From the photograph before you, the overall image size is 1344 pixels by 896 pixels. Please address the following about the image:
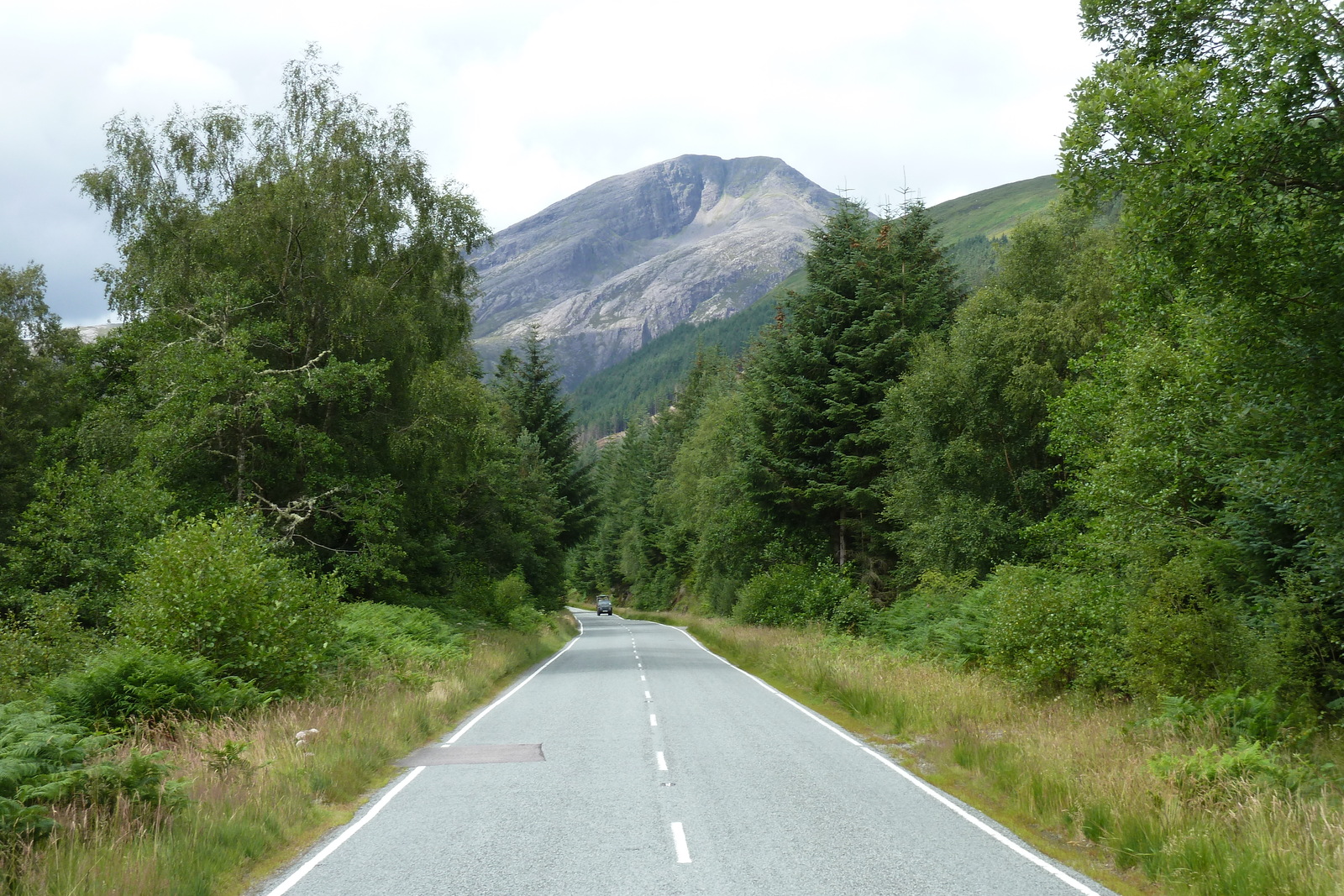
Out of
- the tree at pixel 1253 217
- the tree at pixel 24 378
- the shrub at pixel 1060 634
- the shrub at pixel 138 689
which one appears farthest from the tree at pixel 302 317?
the tree at pixel 1253 217

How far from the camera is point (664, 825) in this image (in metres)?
9.05

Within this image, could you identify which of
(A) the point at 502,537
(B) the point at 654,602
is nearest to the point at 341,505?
(A) the point at 502,537

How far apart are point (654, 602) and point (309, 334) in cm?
6138

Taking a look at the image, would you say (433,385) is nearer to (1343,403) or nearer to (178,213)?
(178,213)

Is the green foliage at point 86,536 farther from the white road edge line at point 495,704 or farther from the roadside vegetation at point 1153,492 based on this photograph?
the roadside vegetation at point 1153,492

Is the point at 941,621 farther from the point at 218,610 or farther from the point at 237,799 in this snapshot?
the point at 237,799

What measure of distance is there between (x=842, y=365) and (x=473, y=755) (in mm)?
27395

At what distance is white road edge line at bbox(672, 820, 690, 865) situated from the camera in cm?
777

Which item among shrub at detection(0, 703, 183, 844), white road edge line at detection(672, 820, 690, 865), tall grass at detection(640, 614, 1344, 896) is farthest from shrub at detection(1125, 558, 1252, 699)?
shrub at detection(0, 703, 183, 844)

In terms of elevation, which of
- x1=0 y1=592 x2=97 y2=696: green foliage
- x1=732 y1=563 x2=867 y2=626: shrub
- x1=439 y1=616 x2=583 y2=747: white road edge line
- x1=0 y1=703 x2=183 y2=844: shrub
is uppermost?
x1=0 y1=592 x2=97 y2=696: green foliage

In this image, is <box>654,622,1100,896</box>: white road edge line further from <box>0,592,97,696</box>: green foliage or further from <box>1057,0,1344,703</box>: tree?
<box>0,592,97,696</box>: green foliage

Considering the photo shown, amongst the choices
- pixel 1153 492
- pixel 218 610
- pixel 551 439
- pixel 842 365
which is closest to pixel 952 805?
pixel 218 610

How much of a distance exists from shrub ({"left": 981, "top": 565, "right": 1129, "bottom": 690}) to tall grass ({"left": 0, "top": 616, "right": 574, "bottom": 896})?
403 inches

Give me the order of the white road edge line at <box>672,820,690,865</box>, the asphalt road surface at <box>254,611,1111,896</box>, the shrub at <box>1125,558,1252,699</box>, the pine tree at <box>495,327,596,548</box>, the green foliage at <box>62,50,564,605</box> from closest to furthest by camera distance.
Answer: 1. the asphalt road surface at <box>254,611,1111,896</box>
2. the white road edge line at <box>672,820,690,865</box>
3. the shrub at <box>1125,558,1252,699</box>
4. the green foliage at <box>62,50,564,605</box>
5. the pine tree at <box>495,327,596,548</box>
